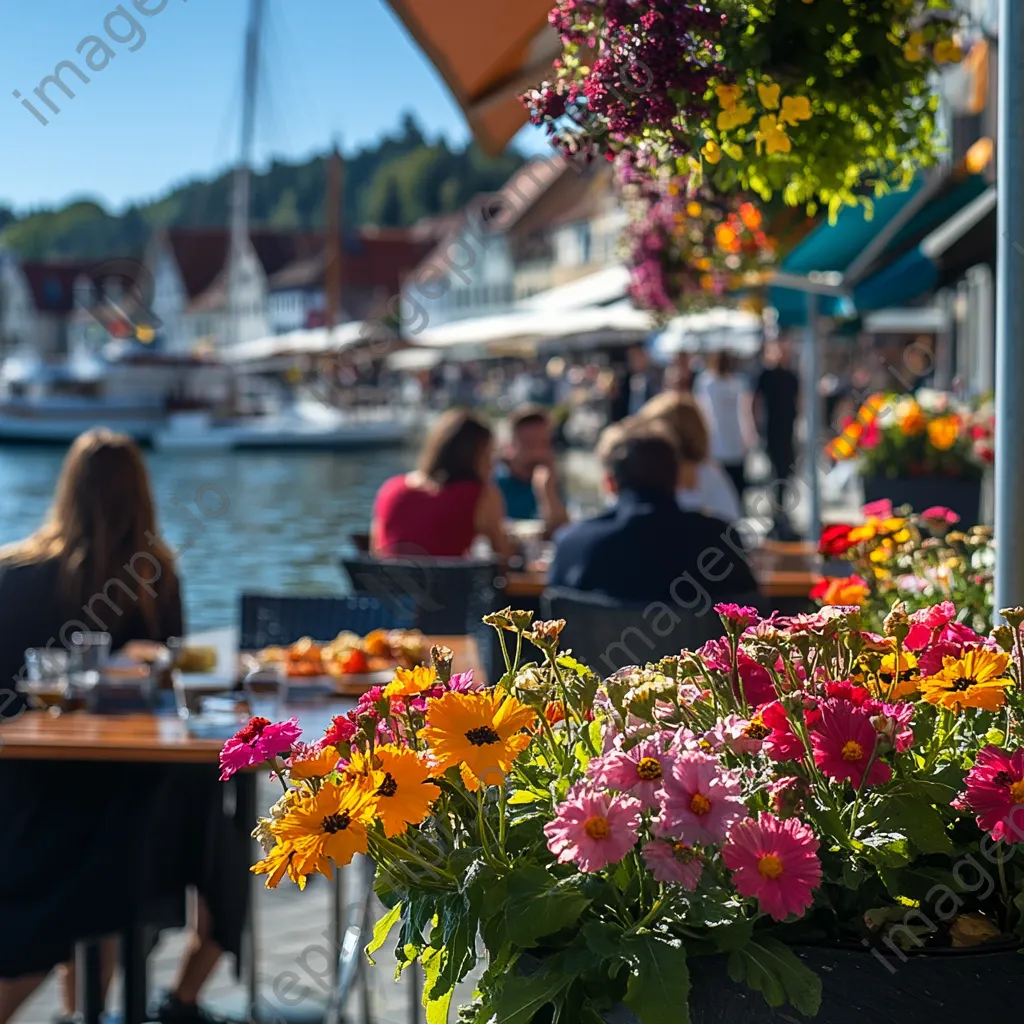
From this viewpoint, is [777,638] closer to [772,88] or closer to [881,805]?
[881,805]

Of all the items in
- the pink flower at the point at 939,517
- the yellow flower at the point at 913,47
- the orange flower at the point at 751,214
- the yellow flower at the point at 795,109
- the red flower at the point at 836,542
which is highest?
the orange flower at the point at 751,214

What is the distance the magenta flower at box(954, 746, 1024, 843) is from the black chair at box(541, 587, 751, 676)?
263 centimetres

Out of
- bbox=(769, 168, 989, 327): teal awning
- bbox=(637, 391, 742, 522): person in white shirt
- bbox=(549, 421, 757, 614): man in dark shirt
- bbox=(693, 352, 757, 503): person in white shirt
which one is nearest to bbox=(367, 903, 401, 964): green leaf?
bbox=(549, 421, 757, 614): man in dark shirt

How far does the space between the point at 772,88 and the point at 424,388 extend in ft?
202

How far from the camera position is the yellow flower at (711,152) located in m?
2.26

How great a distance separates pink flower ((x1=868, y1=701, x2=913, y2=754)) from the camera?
1.47 meters

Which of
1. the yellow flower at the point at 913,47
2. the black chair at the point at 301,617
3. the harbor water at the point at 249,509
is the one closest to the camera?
the yellow flower at the point at 913,47

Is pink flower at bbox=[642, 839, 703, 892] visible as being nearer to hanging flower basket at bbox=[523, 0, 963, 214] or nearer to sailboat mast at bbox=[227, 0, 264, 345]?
hanging flower basket at bbox=[523, 0, 963, 214]

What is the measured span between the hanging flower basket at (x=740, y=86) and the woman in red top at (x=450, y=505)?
13.1ft

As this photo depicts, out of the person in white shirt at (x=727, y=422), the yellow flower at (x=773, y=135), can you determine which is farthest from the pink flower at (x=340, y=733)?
the person in white shirt at (x=727, y=422)

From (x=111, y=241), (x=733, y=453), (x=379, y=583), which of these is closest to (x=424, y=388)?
(x=733, y=453)

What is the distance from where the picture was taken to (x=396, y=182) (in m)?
124

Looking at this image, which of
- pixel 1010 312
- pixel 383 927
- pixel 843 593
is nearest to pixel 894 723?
pixel 383 927

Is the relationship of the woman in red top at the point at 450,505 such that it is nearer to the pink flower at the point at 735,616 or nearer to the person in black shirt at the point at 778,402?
the pink flower at the point at 735,616
